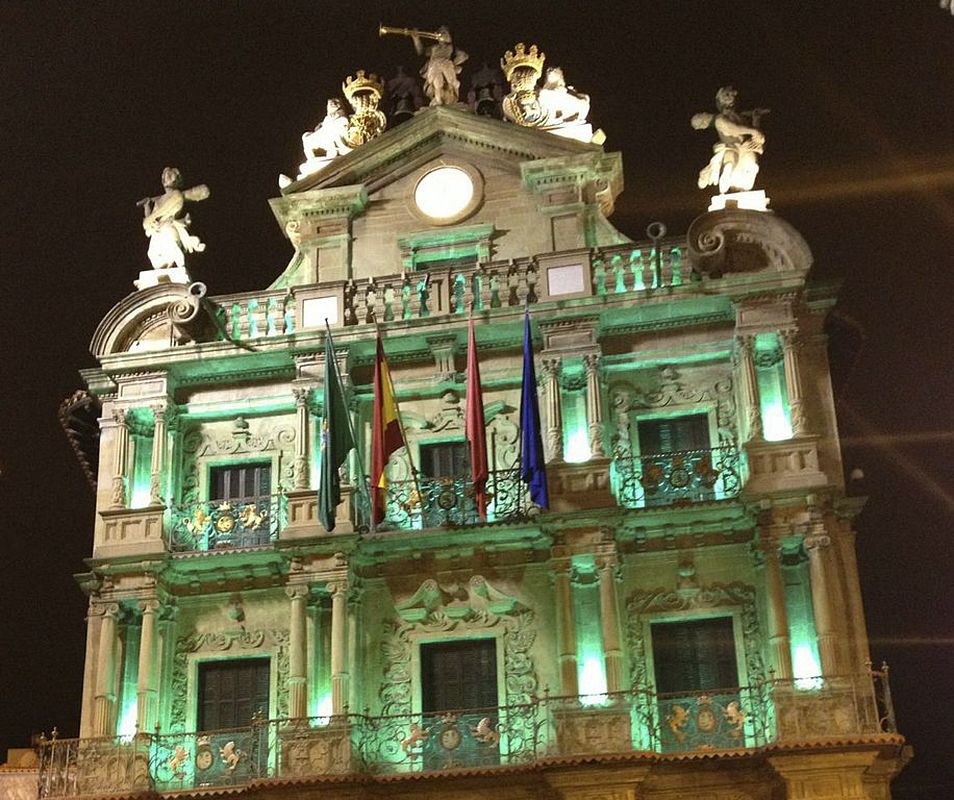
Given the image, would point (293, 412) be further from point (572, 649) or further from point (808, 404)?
point (808, 404)

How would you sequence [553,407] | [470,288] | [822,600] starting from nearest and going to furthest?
[822,600], [553,407], [470,288]

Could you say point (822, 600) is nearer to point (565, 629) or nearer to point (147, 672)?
point (565, 629)

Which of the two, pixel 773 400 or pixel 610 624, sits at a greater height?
pixel 773 400

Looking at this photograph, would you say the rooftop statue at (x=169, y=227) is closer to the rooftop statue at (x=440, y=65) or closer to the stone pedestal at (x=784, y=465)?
the rooftop statue at (x=440, y=65)

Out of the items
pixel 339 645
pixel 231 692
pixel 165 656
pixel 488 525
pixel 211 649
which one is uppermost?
pixel 488 525

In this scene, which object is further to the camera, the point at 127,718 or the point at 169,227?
the point at 169,227

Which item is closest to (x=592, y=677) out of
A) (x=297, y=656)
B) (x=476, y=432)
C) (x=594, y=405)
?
(x=476, y=432)

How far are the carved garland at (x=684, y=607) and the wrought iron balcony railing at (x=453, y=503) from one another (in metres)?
2.59

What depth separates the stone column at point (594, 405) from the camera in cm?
2636

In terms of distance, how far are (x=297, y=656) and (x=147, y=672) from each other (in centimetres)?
265

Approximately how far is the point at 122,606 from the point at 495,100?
1259 cm

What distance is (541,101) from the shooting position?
30688 millimetres

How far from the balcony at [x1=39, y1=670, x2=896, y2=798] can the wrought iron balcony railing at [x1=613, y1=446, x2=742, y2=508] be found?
342cm

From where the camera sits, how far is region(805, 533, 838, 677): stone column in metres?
24.3
